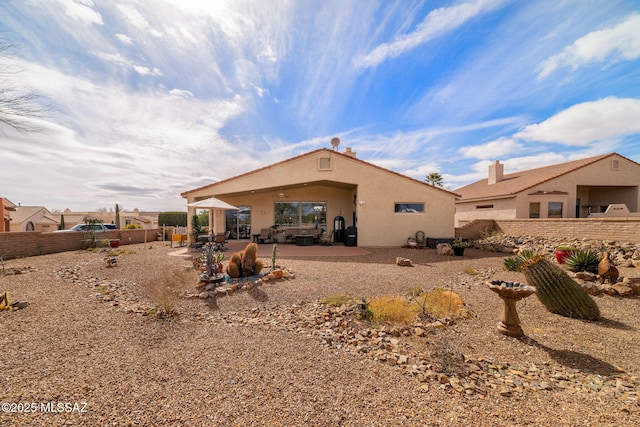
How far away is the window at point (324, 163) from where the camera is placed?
545 inches

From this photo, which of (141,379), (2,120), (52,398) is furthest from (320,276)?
(2,120)

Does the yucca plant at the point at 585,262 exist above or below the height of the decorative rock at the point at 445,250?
above

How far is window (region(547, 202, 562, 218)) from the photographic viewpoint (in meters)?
16.3

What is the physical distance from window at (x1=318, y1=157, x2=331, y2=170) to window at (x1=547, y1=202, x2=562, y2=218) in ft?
50.9

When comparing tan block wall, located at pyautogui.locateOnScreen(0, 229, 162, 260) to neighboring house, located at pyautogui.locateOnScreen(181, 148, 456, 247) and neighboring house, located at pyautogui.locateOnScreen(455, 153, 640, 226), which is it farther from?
neighboring house, located at pyautogui.locateOnScreen(455, 153, 640, 226)

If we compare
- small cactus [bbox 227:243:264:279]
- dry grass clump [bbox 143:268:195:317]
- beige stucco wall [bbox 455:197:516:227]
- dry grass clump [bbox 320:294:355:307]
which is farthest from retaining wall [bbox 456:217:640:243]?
dry grass clump [bbox 143:268:195:317]

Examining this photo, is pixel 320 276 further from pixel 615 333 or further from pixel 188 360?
pixel 615 333

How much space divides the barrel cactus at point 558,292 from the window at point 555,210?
15535 millimetres

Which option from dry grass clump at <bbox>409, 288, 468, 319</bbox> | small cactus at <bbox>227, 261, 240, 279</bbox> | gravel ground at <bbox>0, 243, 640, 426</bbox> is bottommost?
gravel ground at <bbox>0, 243, 640, 426</bbox>

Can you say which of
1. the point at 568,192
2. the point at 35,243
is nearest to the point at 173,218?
the point at 35,243

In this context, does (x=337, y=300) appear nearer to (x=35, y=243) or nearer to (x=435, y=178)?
(x=35, y=243)

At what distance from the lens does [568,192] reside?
56.2 feet

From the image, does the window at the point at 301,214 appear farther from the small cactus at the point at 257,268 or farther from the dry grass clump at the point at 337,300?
the dry grass clump at the point at 337,300

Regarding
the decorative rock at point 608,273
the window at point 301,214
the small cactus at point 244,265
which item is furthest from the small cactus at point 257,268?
the window at point 301,214
